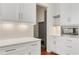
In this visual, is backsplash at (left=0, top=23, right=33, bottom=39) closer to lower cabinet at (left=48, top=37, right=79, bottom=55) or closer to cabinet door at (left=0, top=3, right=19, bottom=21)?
cabinet door at (left=0, top=3, right=19, bottom=21)

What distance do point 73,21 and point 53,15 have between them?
123 centimetres

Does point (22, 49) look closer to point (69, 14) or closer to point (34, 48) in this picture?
point (34, 48)

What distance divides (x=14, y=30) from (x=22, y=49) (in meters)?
0.68

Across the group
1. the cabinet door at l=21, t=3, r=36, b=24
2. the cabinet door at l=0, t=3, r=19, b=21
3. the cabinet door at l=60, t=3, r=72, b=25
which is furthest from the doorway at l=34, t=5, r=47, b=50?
the cabinet door at l=0, t=3, r=19, b=21

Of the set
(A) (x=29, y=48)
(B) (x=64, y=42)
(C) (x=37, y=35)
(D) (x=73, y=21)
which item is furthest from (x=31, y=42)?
(C) (x=37, y=35)

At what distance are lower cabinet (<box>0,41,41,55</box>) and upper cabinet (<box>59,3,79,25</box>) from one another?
1.63 metres

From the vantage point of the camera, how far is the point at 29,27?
10.4 feet

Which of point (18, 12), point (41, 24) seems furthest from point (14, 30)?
point (41, 24)

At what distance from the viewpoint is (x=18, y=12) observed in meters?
2.40

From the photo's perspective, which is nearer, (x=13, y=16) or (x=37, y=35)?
(x=13, y=16)

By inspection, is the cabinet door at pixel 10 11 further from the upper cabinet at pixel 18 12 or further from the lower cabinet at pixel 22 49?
the lower cabinet at pixel 22 49

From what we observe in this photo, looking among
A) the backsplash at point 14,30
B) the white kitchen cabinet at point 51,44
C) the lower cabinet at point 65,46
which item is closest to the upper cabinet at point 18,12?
the backsplash at point 14,30

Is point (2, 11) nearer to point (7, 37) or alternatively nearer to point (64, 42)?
point (7, 37)

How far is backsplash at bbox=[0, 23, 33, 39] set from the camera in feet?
7.62
